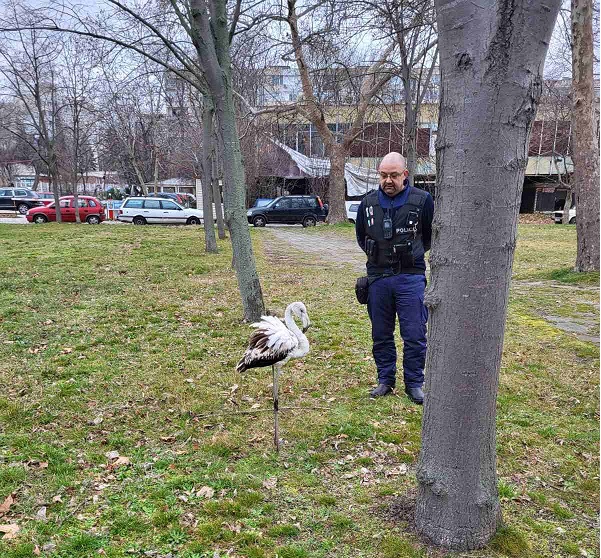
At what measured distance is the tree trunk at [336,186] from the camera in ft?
79.7

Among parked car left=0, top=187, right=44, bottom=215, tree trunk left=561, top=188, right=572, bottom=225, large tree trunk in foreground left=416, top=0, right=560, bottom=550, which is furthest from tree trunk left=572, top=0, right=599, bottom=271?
parked car left=0, top=187, right=44, bottom=215

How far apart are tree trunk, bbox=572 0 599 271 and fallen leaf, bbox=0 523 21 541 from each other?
10123 millimetres

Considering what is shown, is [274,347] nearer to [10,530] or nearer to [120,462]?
[120,462]

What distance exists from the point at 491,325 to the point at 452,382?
0.31m

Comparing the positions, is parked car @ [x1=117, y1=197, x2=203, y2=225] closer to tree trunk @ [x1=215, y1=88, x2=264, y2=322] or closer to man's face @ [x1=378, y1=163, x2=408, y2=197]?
tree trunk @ [x1=215, y1=88, x2=264, y2=322]

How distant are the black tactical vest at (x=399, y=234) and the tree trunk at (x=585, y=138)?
7261 mm

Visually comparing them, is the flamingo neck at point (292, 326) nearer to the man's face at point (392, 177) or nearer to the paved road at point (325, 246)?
the man's face at point (392, 177)

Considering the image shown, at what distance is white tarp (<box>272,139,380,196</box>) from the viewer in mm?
32438

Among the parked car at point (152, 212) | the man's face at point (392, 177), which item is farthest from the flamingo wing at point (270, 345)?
the parked car at point (152, 212)

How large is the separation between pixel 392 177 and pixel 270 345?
1617 mm

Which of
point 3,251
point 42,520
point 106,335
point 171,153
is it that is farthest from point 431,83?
point 171,153

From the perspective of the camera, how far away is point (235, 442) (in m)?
3.55

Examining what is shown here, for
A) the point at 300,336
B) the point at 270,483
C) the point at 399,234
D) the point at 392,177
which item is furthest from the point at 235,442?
the point at 392,177

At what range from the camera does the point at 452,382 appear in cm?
221
